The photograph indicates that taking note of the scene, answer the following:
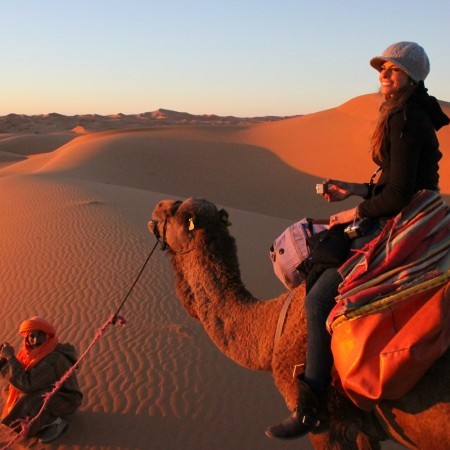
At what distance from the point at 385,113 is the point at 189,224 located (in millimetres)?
1635

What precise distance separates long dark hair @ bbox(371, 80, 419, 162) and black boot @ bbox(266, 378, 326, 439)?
143 centimetres

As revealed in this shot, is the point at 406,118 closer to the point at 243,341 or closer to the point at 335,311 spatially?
the point at 335,311

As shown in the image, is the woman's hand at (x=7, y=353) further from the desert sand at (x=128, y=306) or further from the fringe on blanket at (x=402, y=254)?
the fringe on blanket at (x=402, y=254)

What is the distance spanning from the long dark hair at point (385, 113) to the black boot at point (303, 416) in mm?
1430

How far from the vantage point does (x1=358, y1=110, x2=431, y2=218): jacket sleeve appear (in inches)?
117

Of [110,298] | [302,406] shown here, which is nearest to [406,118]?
[302,406]

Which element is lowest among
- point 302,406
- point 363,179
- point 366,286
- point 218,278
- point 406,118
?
point 363,179

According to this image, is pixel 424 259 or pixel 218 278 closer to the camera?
pixel 424 259

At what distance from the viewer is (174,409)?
6414mm

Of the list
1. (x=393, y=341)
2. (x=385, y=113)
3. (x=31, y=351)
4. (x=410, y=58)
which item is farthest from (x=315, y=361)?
(x=31, y=351)

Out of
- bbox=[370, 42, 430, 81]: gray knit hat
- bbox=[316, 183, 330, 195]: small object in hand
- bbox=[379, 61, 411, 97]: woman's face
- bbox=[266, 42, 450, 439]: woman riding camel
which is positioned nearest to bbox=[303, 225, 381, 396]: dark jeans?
bbox=[266, 42, 450, 439]: woman riding camel

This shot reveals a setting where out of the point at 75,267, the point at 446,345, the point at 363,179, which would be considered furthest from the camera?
the point at 363,179

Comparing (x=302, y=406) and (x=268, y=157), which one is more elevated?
(x=302, y=406)

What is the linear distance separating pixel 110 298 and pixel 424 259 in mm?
7132
